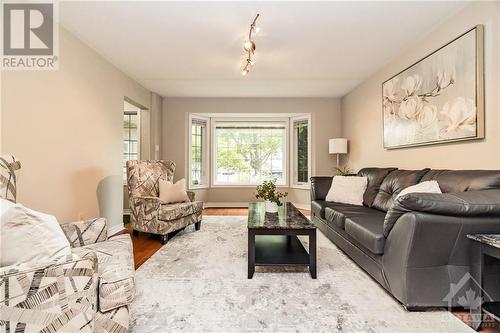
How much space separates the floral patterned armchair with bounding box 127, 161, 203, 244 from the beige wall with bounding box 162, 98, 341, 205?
1564 mm

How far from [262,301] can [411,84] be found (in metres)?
3.05

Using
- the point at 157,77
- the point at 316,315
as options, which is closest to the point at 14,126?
the point at 157,77

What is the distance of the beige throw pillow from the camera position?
353 cm

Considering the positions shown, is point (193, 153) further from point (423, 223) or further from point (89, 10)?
point (423, 223)

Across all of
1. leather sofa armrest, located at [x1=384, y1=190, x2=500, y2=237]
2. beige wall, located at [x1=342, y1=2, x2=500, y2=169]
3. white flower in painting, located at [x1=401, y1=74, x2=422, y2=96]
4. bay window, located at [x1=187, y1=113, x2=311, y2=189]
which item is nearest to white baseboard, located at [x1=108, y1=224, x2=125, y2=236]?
bay window, located at [x1=187, y1=113, x2=311, y2=189]

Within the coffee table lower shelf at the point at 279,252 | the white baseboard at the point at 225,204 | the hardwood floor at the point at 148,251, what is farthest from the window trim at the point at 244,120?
the coffee table lower shelf at the point at 279,252

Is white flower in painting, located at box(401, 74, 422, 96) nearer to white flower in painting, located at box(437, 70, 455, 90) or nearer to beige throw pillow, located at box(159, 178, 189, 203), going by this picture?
white flower in painting, located at box(437, 70, 455, 90)

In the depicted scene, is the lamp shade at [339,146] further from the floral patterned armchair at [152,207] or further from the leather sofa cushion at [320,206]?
the floral patterned armchair at [152,207]

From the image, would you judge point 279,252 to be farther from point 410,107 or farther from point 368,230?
point 410,107

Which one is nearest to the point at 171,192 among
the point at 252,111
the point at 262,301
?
the point at 262,301

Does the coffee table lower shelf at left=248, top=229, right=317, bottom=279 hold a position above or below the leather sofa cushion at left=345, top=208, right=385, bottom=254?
below

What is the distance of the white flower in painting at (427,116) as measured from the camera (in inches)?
102

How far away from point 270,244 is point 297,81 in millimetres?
2940

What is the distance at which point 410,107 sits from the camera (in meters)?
2.98
